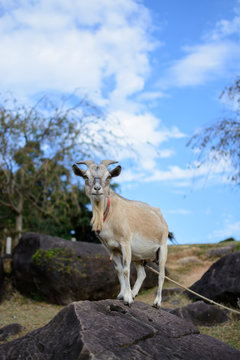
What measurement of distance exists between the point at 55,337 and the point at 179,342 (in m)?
1.54

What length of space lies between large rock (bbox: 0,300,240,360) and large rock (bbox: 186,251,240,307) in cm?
427

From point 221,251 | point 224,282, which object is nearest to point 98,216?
point 224,282

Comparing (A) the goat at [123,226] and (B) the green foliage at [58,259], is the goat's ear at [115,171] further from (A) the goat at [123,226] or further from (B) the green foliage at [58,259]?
(B) the green foliage at [58,259]

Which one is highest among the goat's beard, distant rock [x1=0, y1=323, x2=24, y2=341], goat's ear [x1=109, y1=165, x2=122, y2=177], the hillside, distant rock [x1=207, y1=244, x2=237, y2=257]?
goat's ear [x1=109, y1=165, x2=122, y2=177]

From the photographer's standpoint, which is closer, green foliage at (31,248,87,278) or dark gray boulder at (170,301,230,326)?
dark gray boulder at (170,301,230,326)

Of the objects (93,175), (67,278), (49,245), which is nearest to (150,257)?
(93,175)

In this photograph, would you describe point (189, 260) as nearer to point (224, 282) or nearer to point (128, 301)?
point (224, 282)

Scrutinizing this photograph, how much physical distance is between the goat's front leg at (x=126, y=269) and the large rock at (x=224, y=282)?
526cm

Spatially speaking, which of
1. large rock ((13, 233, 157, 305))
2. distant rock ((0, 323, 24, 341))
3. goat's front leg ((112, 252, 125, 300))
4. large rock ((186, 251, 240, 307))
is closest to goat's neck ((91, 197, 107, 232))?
goat's front leg ((112, 252, 125, 300))

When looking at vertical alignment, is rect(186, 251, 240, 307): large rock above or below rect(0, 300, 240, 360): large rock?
above

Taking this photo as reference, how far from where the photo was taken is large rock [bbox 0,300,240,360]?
401 centimetres

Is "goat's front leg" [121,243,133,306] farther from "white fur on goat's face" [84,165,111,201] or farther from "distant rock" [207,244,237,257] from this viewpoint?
"distant rock" [207,244,237,257]

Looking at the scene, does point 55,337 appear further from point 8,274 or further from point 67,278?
point 8,274

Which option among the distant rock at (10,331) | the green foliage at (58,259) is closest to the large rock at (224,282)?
the green foliage at (58,259)
